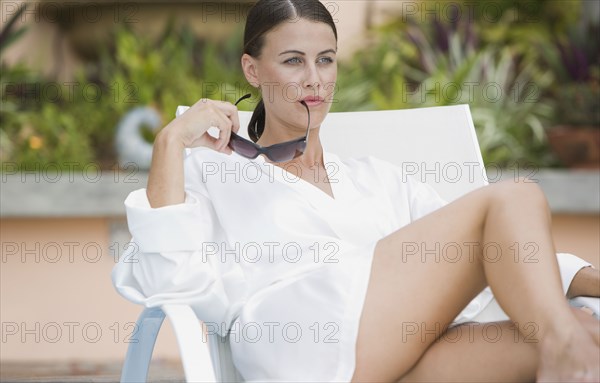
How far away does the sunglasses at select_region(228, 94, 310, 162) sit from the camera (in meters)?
2.42

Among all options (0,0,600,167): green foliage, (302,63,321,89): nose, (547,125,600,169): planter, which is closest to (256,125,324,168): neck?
(302,63,321,89): nose

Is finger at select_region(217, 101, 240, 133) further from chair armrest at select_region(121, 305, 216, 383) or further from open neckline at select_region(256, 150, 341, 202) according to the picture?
chair armrest at select_region(121, 305, 216, 383)

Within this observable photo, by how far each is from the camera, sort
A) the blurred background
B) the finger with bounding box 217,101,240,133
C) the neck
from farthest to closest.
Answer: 1. the blurred background
2. the neck
3. the finger with bounding box 217,101,240,133

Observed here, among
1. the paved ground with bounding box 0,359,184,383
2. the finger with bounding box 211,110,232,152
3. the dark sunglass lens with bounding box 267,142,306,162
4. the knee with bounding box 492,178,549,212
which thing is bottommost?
the paved ground with bounding box 0,359,184,383

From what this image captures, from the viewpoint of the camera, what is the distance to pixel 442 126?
10.8 feet

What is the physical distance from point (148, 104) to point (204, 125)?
3012 millimetres

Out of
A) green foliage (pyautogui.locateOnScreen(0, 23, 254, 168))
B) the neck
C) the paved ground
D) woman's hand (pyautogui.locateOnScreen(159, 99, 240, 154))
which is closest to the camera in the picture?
woman's hand (pyautogui.locateOnScreen(159, 99, 240, 154))

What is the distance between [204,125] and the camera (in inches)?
94.4

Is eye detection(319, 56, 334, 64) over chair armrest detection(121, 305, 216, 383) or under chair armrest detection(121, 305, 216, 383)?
over

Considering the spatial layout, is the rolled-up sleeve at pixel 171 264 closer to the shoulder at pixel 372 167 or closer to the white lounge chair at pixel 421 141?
the shoulder at pixel 372 167

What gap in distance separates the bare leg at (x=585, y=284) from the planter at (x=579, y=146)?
9.62 ft

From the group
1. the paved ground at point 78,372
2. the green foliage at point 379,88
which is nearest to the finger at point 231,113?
the paved ground at point 78,372

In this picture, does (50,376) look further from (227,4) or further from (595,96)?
(227,4)

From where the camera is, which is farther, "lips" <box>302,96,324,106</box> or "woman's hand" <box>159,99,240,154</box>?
"lips" <box>302,96,324,106</box>
